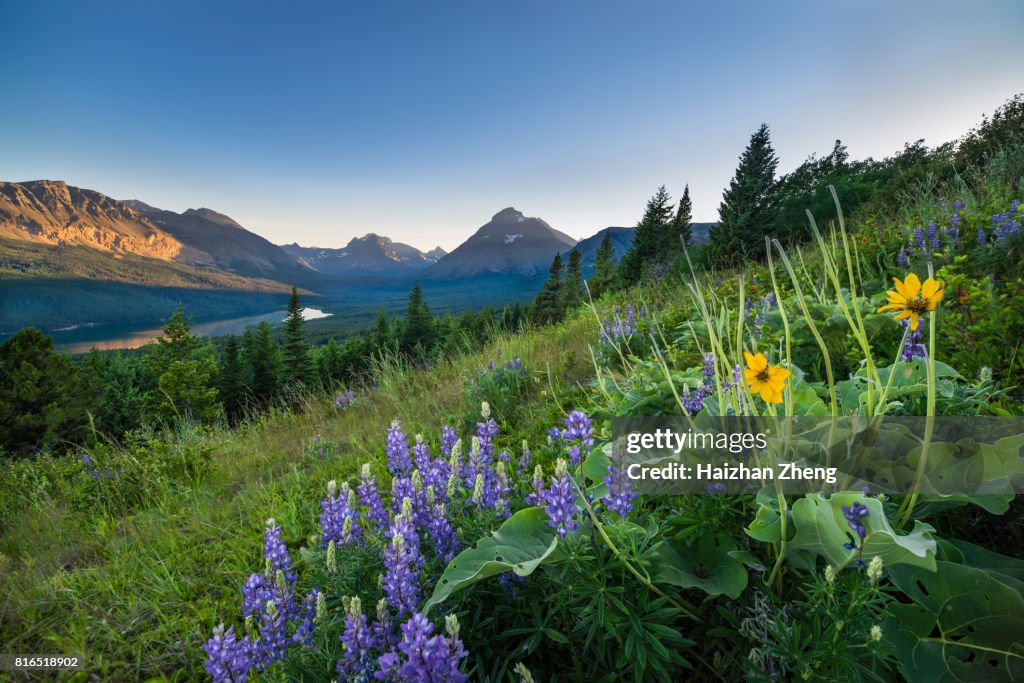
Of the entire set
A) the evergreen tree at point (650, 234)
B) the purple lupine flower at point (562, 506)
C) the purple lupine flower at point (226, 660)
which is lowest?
the purple lupine flower at point (226, 660)

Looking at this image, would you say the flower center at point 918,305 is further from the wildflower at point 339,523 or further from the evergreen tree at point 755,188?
the evergreen tree at point 755,188

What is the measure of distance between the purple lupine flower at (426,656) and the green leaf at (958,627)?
1.11 meters

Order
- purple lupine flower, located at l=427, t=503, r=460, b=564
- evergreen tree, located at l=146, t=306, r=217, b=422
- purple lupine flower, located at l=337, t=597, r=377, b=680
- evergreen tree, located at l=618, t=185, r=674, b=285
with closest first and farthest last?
purple lupine flower, located at l=337, t=597, r=377, b=680
purple lupine flower, located at l=427, t=503, r=460, b=564
evergreen tree, located at l=146, t=306, r=217, b=422
evergreen tree, located at l=618, t=185, r=674, b=285

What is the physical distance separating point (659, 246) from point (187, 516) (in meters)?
35.5

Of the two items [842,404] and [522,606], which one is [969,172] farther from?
[522,606]

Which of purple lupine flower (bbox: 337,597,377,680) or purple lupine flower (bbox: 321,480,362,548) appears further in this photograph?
purple lupine flower (bbox: 321,480,362,548)

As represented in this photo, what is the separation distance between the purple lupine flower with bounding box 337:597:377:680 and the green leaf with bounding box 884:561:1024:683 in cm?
137

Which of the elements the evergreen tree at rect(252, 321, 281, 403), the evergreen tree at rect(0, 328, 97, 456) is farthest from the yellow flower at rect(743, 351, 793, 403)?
the evergreen tree at rect(252, 321, 281, 403)

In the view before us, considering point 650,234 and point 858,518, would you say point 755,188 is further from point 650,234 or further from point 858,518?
point 858,518

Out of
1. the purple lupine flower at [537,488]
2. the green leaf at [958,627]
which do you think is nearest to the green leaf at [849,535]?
the green leaf at [958,627]

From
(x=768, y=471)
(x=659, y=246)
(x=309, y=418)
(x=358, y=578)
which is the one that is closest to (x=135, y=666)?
(x=358, y=578)

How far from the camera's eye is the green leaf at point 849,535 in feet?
2.89

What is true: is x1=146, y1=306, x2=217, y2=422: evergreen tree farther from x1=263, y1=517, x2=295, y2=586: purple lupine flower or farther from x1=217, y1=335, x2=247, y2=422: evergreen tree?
x1=263, y1=517, x2=295, y2=586: purple lupine flower

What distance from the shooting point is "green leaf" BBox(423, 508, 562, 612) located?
3.54ft
